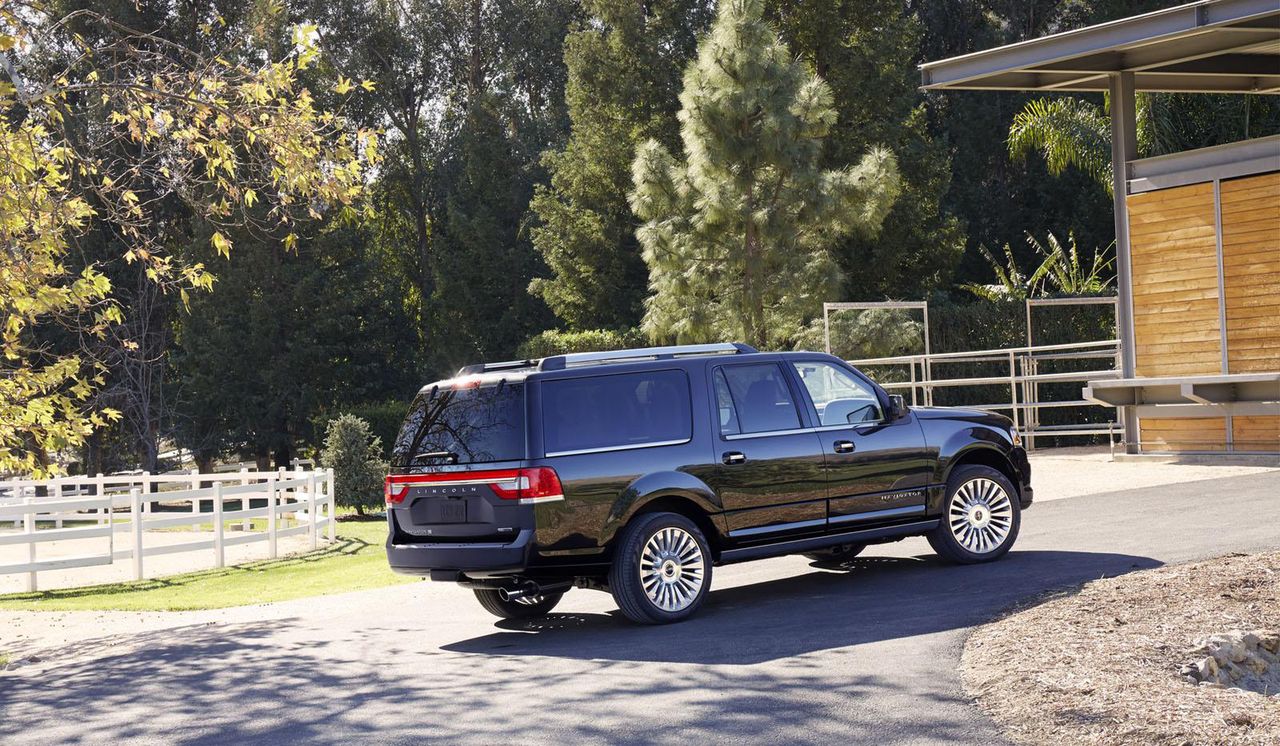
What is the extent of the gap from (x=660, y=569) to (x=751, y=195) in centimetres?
2080

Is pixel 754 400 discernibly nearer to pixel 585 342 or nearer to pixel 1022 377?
pixel 1022 377

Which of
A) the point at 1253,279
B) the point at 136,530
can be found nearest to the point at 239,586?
the point at 136,530

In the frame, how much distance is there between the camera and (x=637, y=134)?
42875 millimetres

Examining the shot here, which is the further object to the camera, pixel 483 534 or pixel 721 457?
pixel 721 457

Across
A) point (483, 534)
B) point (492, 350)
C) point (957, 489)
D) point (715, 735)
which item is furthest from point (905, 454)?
point (492, 350)

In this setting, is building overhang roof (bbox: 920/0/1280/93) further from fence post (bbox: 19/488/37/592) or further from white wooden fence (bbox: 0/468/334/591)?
fence post (bbox: 19/488/37/592)

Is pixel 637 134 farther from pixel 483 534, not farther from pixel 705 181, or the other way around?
pixel 483 534

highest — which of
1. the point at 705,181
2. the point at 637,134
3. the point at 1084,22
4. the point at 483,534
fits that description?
the point at 1084,22

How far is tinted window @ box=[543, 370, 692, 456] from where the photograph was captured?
33.8ft

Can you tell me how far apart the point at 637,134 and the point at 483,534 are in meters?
33.6

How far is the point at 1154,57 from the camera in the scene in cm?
2098

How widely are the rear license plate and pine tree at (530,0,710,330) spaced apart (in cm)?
3289

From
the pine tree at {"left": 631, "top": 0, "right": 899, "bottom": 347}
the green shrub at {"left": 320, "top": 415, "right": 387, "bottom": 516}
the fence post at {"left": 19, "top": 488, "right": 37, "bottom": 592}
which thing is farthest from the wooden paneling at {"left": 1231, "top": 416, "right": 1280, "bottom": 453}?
the fence post at {"left": 19, "top": 488, "right": 37, "bottom": 592}

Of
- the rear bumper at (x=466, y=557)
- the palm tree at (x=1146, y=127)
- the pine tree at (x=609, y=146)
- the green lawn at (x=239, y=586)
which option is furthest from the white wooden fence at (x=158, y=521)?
the pine tree at (x=609, y=146)
